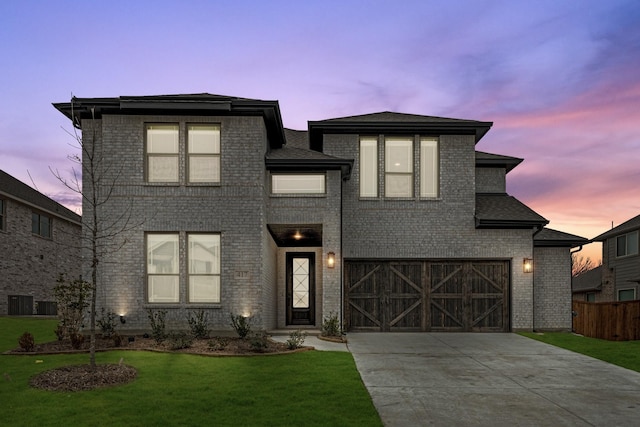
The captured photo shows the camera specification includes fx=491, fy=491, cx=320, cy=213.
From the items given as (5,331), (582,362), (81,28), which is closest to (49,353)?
(5,331)

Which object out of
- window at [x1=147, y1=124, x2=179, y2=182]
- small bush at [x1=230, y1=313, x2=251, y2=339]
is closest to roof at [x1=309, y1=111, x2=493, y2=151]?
window at [x1=147, y1=124, x2=179, y2=182]

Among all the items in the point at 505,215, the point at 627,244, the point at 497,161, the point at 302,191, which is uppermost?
the point at 497,161

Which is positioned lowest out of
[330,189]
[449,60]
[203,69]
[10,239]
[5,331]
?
[5,331]

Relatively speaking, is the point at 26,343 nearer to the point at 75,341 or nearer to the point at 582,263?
the point at 75,341

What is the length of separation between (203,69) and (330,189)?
67.0m

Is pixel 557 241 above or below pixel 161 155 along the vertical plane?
below

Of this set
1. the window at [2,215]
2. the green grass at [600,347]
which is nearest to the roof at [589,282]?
the green grass at [600,347]

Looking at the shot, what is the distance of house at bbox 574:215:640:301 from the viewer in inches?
1083

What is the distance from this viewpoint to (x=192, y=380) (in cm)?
878

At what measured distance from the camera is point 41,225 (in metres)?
28.7

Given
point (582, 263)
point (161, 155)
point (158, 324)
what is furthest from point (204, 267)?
A: point (582, 263)

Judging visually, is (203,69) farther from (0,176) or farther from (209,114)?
(209,114)

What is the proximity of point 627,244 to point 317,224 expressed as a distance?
72.9ft

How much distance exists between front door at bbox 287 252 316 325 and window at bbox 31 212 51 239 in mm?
17778
